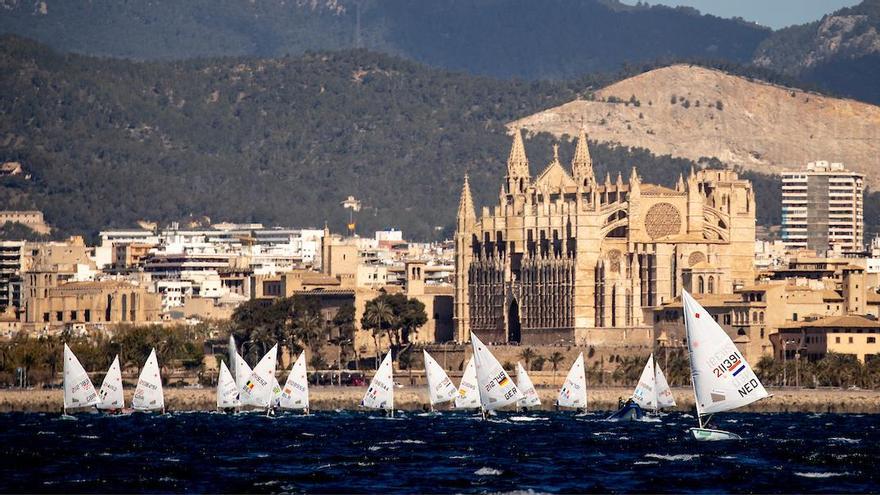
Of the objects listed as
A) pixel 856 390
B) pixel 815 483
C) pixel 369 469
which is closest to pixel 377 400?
pixel 856 390

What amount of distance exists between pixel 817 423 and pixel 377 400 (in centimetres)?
2470

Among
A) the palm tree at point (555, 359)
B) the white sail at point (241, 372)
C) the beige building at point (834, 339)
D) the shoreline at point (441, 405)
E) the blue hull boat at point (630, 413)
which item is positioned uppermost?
the beige building at point (834, 339)

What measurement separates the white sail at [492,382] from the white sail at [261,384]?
24.4 meters

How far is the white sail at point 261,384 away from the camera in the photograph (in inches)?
6073

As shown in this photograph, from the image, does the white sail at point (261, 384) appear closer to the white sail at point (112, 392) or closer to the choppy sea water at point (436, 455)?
the choppy sea water at point (436, 455)

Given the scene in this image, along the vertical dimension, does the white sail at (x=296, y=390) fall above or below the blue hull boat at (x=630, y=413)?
above

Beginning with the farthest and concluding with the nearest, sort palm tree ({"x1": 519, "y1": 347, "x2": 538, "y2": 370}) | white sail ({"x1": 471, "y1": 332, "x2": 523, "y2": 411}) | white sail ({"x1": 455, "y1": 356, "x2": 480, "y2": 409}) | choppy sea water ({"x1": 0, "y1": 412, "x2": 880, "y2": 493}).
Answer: palm tree ({"x1": 519, "y1": 347, "x2": 538, "y2": 370}) < white sail ({"x1": 455, "y1": 356, "x2": 480, "y2": 409}) < white sail ({"x1": 471, "y1": 332, "x2": 523, "y2": 411}) < choppy sea water ({"x1": 0, "y1": 412, "x2": 880, "y2": 493})

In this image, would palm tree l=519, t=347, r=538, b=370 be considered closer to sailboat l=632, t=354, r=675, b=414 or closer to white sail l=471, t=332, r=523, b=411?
sailboat l=632, t=354, r=675, b=414

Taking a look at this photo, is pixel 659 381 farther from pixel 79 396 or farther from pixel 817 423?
pixel 79 396

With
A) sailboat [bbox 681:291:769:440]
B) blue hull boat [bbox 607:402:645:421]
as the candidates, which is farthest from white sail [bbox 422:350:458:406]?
sailboat [bbox 681:291:769:440]

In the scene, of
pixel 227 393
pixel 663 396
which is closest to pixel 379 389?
pixel 227 393

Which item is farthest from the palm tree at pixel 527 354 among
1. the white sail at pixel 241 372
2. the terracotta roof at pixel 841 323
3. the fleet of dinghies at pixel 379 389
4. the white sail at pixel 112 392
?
the white sail at pixel 112 392

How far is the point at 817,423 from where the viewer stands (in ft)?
483

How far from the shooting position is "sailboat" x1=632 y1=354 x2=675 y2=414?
15012cm
